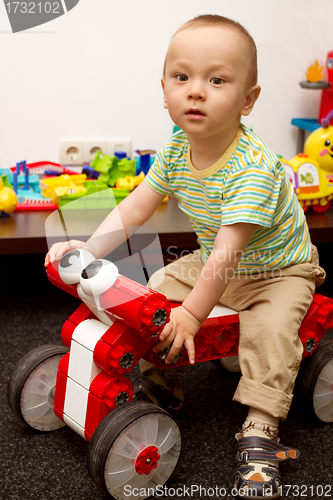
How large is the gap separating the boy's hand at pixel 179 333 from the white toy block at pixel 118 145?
39.2 inches

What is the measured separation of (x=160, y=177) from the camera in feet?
2.76

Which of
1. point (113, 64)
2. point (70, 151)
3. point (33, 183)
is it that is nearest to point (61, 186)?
point (33, 183)

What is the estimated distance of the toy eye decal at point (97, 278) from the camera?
67 cm

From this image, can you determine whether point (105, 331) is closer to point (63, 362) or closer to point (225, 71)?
point (63, 362)

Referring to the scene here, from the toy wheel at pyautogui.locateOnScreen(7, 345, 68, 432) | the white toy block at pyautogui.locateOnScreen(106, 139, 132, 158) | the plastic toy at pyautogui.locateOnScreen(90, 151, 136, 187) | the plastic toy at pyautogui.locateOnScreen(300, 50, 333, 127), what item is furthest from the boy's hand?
the plastic toy at pyautogui.locateOnScreen(300, 50, 333, 127)

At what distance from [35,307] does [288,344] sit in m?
0.77

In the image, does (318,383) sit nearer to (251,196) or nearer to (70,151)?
(251,196)

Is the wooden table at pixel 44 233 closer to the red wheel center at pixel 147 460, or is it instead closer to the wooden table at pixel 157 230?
the wooden table at pixel 157 230

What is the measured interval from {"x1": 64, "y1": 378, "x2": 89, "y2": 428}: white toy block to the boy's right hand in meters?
0.18

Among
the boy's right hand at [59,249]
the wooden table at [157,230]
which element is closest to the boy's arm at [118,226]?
the boy's right hand at [59,249]

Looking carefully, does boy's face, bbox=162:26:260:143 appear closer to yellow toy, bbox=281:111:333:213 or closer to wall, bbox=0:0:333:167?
yellow toy, bbox=281:111:333:213

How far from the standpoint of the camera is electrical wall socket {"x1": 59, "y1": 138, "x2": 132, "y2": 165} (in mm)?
1579

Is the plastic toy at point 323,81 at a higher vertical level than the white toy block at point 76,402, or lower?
higher

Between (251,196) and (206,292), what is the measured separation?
0.15 m
